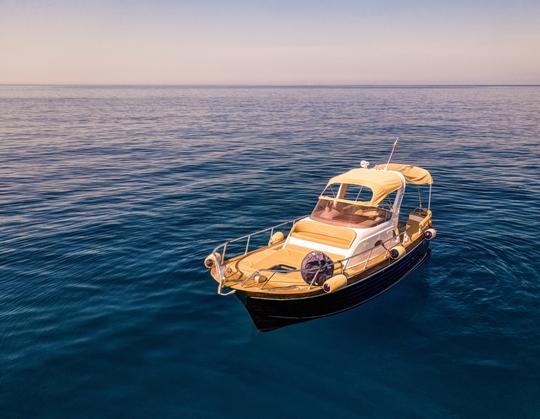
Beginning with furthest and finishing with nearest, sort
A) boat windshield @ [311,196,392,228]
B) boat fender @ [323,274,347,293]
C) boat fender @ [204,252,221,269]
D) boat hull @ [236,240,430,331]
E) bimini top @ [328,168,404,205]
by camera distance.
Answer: bimini top @ [328,168,404,205] → boat windshield @ [311,196,392,228] → boat fender @ [204,252,221,269] → boat hull @ [236,240,430,331] → boat fender @ [323,274,347,293]

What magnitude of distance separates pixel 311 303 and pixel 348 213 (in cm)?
417

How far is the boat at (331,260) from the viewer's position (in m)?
10.7

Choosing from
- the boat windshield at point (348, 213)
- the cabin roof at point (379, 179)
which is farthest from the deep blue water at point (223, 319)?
the cabin roof at point (379, 179)

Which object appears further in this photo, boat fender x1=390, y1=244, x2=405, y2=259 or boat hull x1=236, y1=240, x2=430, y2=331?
→ boat fender x1=390, y1=244, x2=405, y2=259

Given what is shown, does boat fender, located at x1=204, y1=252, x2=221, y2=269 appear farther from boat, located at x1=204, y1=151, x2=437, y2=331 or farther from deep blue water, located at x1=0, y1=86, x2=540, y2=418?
deep blue water, located at x1=0, y1=86, x2=540, y2=418

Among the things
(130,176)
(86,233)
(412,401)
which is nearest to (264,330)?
(412,401)

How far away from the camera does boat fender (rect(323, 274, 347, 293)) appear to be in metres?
10.4

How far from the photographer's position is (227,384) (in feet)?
30.6

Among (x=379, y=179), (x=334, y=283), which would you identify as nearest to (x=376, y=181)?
(x=379, y=179)

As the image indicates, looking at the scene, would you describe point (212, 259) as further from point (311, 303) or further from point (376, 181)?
point (376, 181)

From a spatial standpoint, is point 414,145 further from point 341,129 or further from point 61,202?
point 61,202

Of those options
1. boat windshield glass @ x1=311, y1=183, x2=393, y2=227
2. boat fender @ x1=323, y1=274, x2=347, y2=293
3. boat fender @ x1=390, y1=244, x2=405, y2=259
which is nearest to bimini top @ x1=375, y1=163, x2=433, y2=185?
boat windshield glass @ x1=311, y1=183, x2=393, y2=227

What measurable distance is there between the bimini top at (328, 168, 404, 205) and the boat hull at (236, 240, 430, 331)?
2.47 meters

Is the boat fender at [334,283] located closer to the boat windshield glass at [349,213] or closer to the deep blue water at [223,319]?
the deep blue water at [223,319]
